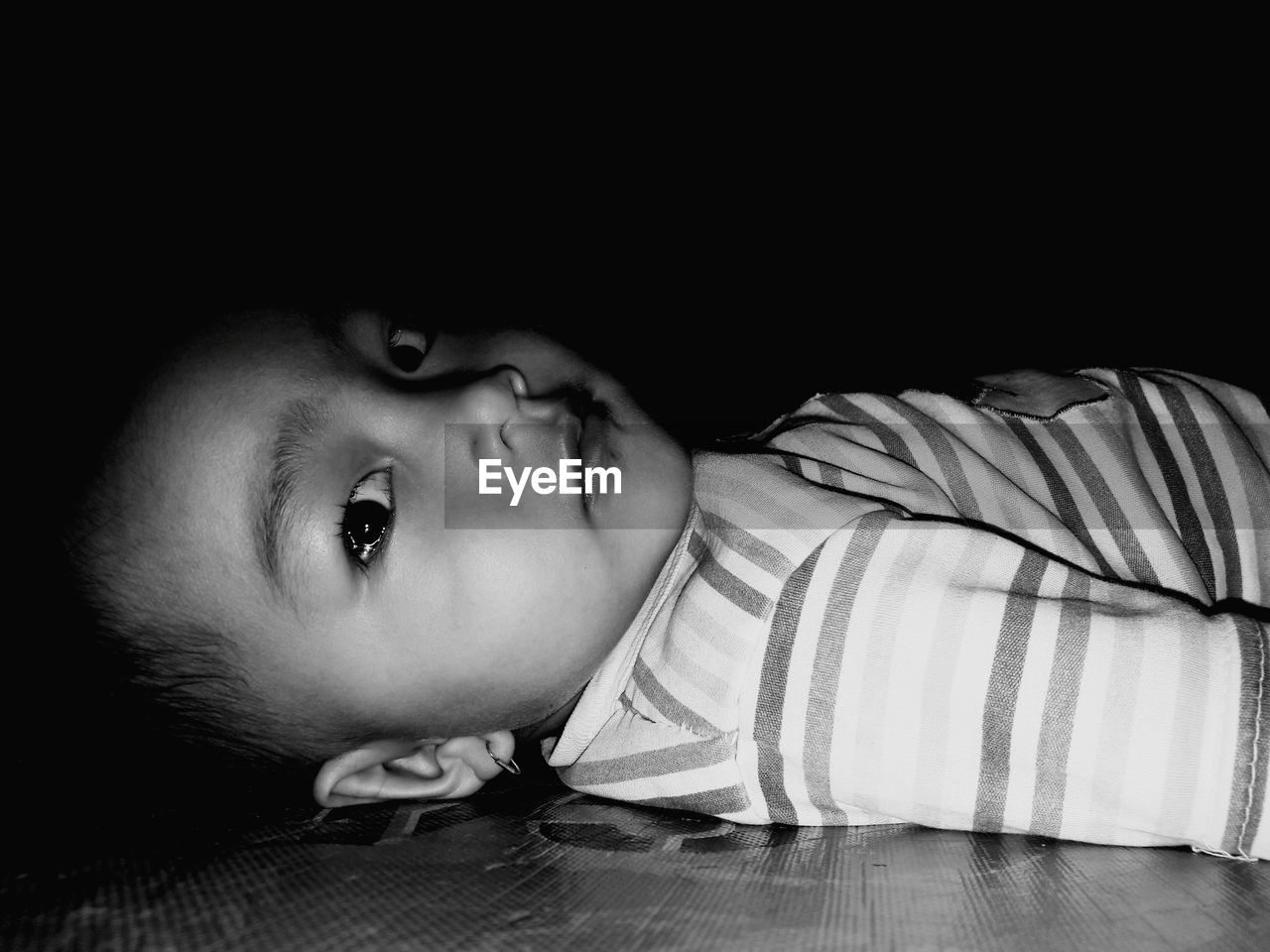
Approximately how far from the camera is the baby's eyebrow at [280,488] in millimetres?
511

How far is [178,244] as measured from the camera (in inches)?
29.0

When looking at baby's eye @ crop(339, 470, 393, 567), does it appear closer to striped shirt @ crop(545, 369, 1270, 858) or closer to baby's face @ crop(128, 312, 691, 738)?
baby's face @ crop(128, 312, 691, 738)

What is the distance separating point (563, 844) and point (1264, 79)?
129cm

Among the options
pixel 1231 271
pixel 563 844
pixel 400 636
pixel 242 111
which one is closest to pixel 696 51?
pixel 242 111

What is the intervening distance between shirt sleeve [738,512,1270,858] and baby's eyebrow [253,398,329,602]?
1.01ft

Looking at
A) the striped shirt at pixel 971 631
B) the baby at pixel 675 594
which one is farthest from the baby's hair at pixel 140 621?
the striped shirt at pixel 971 631

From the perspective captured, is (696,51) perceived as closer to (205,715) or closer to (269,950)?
(205,715)

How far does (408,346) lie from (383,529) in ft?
0.58

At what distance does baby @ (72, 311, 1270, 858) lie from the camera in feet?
1.39

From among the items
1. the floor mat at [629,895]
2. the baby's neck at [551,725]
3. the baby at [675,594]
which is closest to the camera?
the floor mat at [629,895]

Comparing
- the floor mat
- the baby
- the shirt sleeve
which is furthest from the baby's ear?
the shirt sleeve

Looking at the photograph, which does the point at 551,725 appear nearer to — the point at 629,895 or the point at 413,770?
the point at 413,770

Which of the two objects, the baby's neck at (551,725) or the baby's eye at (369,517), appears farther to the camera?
the baby's neck at (551,725)

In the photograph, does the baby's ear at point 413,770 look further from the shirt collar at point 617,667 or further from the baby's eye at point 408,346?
the baby's eye at point 408,346
